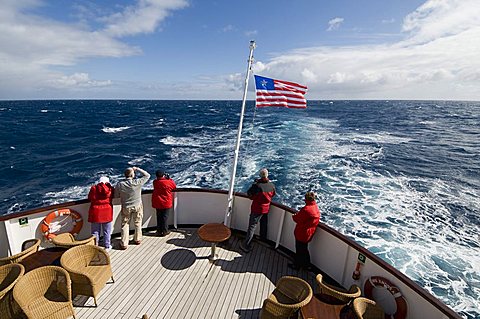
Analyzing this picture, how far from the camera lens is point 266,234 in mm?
5918

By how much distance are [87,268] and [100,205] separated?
1236 mm

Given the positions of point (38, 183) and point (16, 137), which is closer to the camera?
point (38, 183)

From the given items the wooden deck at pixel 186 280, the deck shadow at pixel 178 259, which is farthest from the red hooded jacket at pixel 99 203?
the deck shadow at pixel 178 259

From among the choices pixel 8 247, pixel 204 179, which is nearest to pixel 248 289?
pixel 8 247

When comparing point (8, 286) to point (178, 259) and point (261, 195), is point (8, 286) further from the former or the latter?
point (261, 195)

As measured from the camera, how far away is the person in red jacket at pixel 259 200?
17.7ft

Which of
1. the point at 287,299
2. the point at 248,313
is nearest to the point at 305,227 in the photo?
the point at 287,299

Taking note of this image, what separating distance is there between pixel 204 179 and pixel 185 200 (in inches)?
→ 359

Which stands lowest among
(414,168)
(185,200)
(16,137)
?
(16,137)

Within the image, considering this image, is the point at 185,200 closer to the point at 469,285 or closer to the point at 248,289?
the point at 248,289

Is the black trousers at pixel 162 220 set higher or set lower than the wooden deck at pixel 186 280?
higher

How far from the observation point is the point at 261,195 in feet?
17.7

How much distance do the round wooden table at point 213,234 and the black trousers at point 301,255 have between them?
1.30 m

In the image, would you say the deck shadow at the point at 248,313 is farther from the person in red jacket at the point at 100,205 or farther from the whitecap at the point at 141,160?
the whitecap at the point at 141,160
